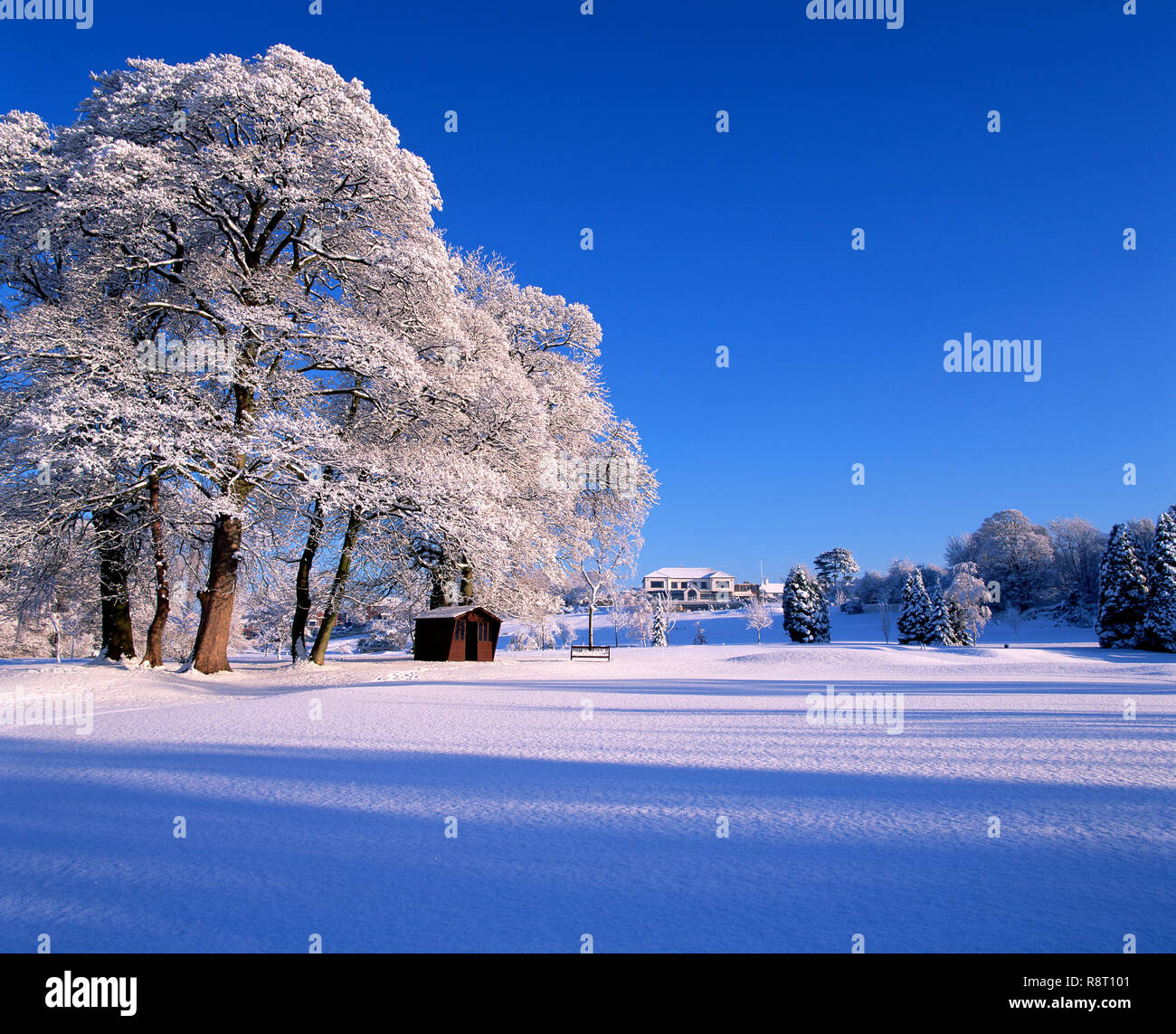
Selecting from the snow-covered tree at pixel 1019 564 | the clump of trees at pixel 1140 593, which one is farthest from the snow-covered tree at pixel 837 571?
the clump of trees at pixel 1140 593

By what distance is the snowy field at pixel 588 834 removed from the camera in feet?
11.0

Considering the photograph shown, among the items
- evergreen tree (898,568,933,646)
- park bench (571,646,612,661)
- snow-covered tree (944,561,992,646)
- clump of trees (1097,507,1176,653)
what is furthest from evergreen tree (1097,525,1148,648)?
park bench (571,646,612,661)

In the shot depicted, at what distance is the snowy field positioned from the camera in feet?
11.0

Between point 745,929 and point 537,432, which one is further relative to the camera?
point 537,432

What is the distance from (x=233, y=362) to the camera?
15.9 metres

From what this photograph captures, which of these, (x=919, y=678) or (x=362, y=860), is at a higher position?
(x=362, y=860)

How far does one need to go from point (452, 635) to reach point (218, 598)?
7763 millimetres

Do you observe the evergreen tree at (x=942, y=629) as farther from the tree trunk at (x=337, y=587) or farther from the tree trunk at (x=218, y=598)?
the tree trunk at (x=218, y=598)

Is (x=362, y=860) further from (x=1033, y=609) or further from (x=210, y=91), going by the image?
(x=1033, y=609)

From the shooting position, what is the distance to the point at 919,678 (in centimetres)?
2033

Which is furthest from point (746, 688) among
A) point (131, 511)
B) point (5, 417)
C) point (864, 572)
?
point (864, 572)

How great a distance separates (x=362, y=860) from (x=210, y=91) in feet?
53.0

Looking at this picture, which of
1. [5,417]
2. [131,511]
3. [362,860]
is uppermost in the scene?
[5,417]
